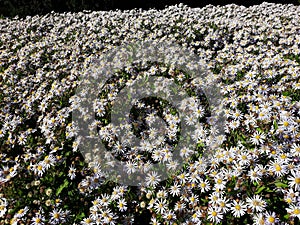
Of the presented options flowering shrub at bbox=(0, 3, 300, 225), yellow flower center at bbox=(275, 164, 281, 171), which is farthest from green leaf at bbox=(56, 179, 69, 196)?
yellow flower center at bbox=(275, 164, 281, 171)

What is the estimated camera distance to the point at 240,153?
3.23 metres

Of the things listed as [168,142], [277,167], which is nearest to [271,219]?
[277,167]

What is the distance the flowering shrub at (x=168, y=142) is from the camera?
3.01 metres

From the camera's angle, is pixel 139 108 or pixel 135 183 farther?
pixel 139 108

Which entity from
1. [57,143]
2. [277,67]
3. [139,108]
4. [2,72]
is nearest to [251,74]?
[277,67]

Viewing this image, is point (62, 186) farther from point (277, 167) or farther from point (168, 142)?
point (277, 167)

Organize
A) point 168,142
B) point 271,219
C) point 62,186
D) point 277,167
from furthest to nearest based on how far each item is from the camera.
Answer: point 168,142, point 62,186, point 277,167, point 271,219

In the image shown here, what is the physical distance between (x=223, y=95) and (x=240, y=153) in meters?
1.64

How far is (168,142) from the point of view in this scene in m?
4.06

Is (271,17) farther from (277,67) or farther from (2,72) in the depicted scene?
(2,72)

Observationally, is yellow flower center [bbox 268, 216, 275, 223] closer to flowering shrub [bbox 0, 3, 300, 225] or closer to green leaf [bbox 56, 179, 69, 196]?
flowering shrub [bbox 0, 3, 300, 225]

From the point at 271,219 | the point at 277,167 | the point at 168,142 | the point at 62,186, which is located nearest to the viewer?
the point at 271,219

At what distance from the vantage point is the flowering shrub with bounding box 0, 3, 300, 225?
9.87ft

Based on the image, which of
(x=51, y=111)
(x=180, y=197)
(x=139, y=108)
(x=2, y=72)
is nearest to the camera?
(x=180, y=197)
